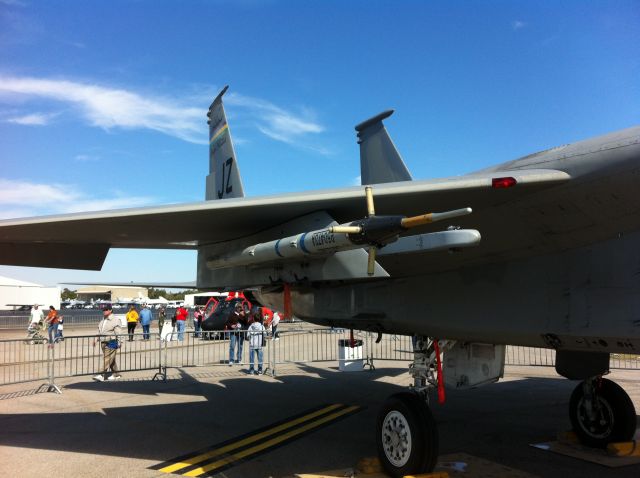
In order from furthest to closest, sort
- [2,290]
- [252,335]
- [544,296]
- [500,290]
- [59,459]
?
[2,290]
[252,335]
[59,459]
[500,290]
[544,296]

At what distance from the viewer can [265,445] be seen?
663 cm

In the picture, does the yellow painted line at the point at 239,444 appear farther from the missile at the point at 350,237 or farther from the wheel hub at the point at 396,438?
the missile at the point at 350,237

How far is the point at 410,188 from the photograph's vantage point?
4.44 meters

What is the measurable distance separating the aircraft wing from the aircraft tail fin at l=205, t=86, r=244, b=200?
288 cm

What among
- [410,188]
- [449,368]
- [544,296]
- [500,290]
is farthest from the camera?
[449,368]

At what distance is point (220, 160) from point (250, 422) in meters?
5.08

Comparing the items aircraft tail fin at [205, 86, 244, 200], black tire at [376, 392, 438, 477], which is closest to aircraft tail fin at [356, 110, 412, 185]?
aircraft tail fin at [205, 86, 244, 200]

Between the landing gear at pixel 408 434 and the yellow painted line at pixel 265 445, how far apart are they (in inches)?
72.5

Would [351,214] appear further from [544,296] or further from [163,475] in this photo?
[163,475]

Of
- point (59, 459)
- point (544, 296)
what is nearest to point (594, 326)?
point (544, 296)

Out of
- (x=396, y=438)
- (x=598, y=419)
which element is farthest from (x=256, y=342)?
(x=598, y=419)

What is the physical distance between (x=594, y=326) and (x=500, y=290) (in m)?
0.97

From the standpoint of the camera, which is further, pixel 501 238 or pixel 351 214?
pixel 351 214

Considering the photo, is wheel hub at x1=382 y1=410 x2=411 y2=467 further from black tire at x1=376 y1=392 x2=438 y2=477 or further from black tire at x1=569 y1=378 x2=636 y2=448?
black tire at x1=569 y1=378 x2=636 y2=448
